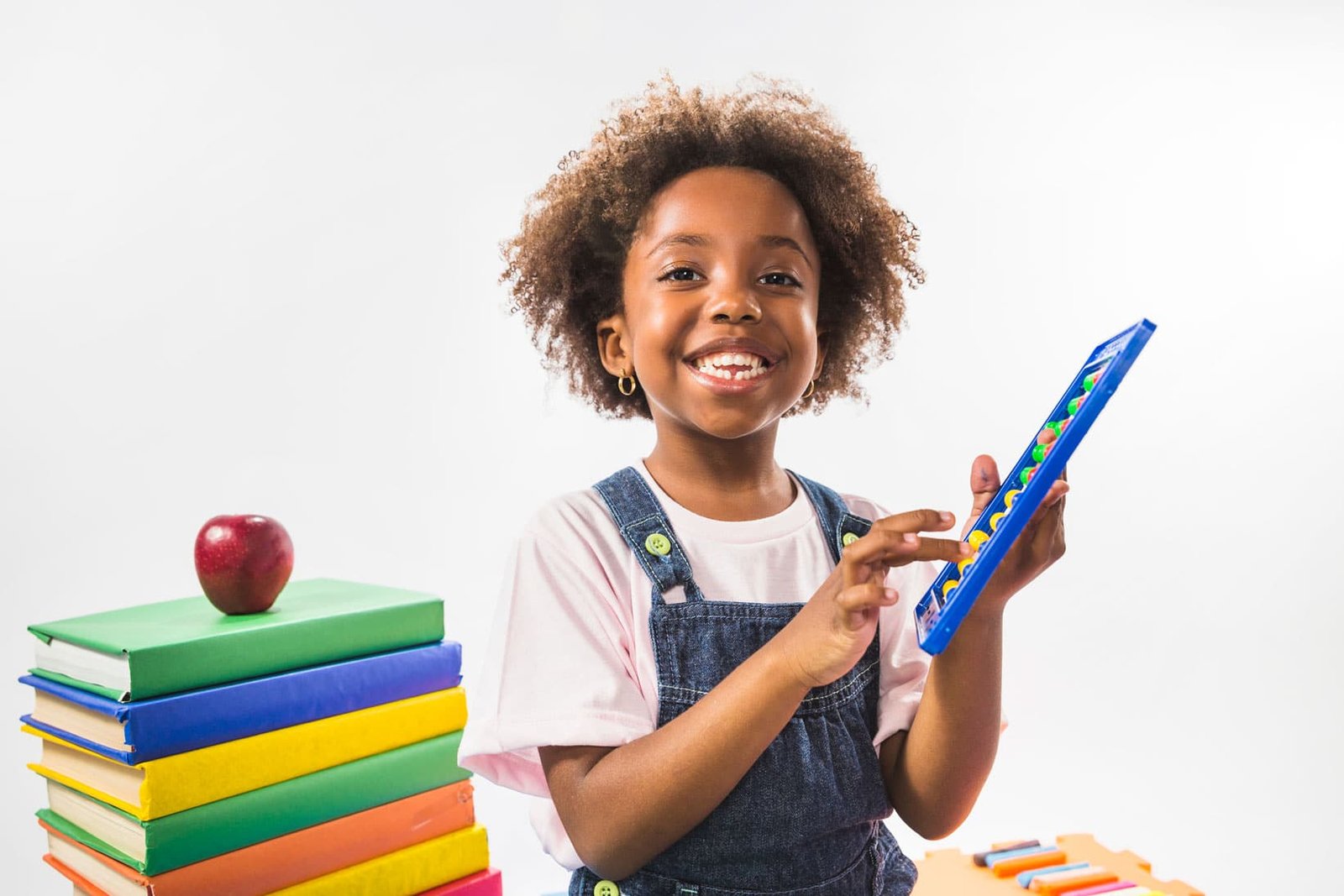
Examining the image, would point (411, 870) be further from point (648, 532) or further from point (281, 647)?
point (648, 532)

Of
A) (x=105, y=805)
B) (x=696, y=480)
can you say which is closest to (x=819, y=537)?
(x=696, y=480)

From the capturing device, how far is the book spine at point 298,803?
101cm

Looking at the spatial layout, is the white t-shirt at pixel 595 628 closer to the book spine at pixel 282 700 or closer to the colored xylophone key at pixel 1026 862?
the book spine at pixel 282 700

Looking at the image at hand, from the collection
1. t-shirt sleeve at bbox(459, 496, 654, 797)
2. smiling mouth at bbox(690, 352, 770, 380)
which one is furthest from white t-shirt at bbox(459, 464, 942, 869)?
smiling mouth at bbox(690, 352, 770, 380)

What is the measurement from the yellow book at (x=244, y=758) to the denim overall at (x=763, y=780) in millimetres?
308

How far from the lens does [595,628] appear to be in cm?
89

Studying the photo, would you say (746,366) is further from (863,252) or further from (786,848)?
(786,848)

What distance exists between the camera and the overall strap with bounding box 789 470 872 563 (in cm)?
100

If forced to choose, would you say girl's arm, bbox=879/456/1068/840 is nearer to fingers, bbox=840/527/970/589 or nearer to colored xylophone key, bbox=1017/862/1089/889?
fingers, bbox=840/527/970/589

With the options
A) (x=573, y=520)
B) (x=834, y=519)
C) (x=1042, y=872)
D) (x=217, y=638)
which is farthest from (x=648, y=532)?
(x=1042, y=872)

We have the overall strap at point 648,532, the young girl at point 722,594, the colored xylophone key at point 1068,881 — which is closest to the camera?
the young girl at point 722,594

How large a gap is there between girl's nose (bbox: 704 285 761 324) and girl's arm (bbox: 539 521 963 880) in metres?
0.23

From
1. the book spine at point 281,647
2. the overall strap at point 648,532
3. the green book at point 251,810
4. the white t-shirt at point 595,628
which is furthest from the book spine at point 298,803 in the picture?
the overall strap at point 648,532

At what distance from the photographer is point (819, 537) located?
995 mm
